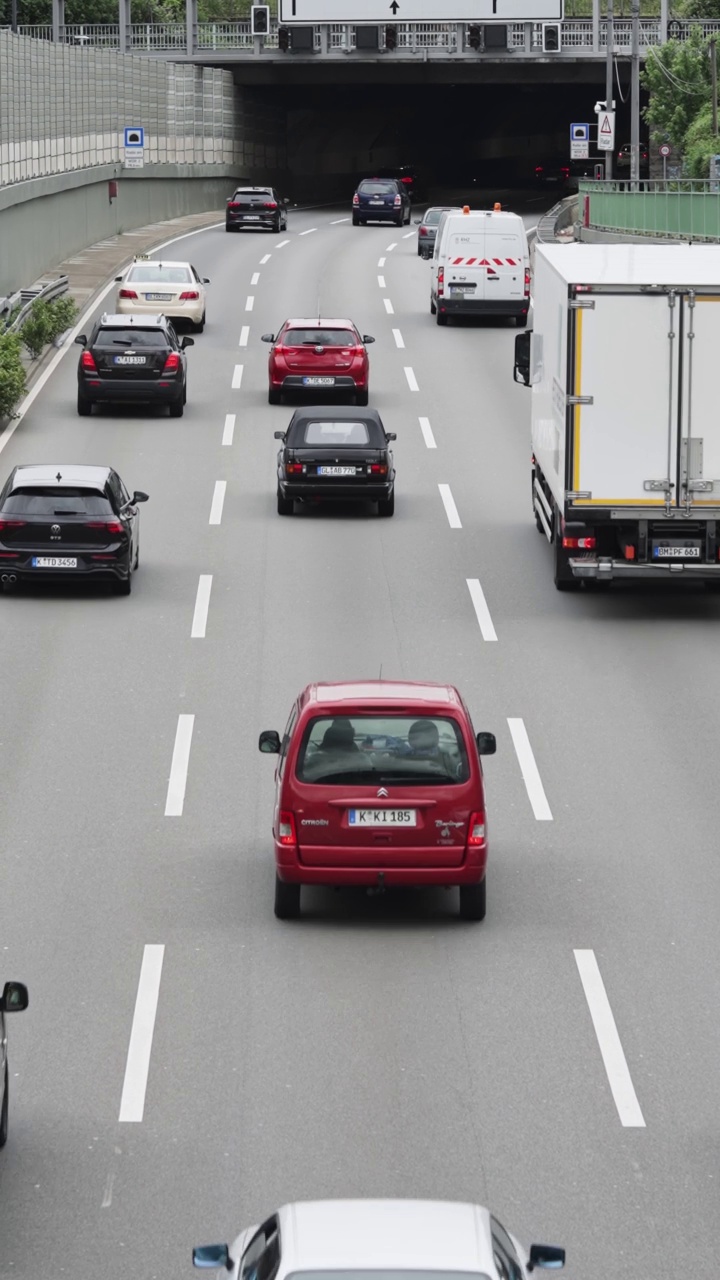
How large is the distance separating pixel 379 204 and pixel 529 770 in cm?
5863

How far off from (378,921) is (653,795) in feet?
11.6

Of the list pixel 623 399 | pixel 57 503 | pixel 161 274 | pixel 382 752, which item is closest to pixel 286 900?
pixel 382 752

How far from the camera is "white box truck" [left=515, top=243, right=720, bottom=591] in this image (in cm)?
2184

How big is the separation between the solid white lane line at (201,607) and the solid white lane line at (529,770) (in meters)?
4.57

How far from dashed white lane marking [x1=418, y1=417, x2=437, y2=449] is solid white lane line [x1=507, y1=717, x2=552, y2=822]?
1543 centimetres

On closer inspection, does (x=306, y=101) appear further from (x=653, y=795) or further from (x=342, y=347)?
(x=653, y=795)

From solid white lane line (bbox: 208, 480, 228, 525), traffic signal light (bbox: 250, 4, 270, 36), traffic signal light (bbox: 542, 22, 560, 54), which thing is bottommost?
solid white lane line (bbox: 208, 480, 228, 525)

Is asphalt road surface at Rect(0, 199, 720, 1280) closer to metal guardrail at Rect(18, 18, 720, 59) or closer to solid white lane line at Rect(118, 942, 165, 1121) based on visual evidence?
solid white lane line at Rect(118, 942, 165, 1121)

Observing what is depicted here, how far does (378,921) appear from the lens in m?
13.7

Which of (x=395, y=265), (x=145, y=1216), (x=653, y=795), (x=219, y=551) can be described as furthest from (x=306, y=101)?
(x=145, y=1216)

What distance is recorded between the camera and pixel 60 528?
2330 centimetres

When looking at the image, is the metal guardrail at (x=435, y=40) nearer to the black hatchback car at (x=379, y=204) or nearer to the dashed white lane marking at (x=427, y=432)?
the black hatchback car at (x=379, y=204)

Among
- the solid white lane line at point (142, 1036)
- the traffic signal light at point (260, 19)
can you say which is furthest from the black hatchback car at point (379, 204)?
the solid white lane line at point (142, 1036)

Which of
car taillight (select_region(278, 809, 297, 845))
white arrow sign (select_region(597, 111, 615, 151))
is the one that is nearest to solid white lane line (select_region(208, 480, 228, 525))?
car taillight (select_region(278, 809, 297, 845))
